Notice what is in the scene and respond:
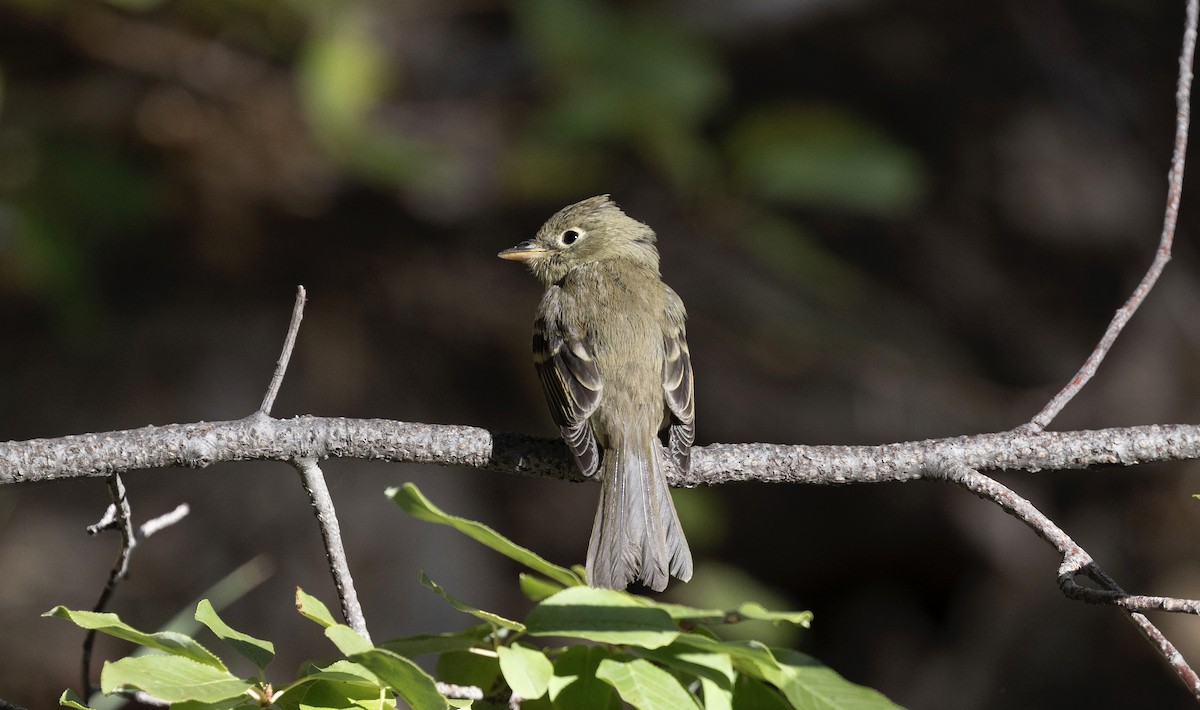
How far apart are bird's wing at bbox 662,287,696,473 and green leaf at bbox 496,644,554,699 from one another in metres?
1.32

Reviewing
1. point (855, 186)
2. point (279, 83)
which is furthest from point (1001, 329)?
point (279, 83)

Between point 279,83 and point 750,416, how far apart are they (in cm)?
298

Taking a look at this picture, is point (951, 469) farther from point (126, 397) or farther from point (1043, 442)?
point (126, 397)

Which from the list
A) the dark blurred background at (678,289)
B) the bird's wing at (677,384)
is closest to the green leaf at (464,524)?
the bird's wing at (677,384)

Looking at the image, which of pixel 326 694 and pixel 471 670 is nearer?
pixel 326 694

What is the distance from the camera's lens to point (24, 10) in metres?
5.42

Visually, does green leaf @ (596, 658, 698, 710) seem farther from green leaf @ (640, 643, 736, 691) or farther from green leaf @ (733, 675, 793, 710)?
green leaf @ (733, 675, 793, 710)

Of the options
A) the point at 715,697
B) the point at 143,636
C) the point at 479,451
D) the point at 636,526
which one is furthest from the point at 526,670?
the point at 636,526

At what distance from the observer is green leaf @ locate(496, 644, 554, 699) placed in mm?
1511

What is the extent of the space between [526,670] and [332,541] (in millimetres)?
806

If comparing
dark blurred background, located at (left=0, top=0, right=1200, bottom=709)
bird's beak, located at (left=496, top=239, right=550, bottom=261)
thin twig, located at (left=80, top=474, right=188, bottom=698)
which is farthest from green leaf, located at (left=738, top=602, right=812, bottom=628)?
dark blurred background, located at (left=0, top=0, right=1200, bottom=709)

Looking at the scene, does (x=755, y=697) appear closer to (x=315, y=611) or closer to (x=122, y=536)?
(x=315, y=611)

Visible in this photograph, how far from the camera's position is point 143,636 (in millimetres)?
1520

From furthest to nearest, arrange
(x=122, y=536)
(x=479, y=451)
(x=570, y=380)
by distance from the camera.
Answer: (x=570, y=380) → (x=479, y=451) → (x=122, y=536)
